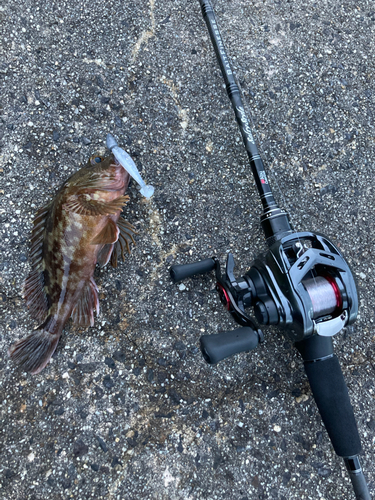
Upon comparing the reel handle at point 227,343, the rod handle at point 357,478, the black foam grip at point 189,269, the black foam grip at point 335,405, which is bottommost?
the rod handle at point 357,478

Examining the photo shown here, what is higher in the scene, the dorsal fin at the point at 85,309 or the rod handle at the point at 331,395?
the dorsal fin at the point at 85,309

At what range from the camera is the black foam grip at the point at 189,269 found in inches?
92.3

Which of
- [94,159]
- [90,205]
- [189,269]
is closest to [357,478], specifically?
[189,269]

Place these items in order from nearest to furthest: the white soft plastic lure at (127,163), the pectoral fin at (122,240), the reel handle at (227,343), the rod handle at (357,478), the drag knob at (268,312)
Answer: the reel handle at (227,343) → the drag knob at (268,312) → the rod handle at (357,478) → the white soft plastic lure at (127,163) → the pectoral fin at (122,240)

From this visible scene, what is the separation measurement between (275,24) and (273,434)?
324cm

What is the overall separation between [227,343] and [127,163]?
1.40 metres

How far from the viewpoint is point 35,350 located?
2428mm

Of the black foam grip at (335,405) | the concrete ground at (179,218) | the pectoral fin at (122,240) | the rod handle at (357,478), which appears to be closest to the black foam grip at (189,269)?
the concrete ground at (179,218)

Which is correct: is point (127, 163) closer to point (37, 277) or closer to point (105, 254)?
point (105, 254)

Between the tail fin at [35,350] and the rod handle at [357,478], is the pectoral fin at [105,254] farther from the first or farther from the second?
the rod handle at [357,478]

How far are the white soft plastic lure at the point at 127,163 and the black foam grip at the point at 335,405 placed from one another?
155cm

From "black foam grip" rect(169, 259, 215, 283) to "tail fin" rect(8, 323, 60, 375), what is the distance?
927 millimetres

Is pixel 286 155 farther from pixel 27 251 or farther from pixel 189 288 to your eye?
pixel 27 251

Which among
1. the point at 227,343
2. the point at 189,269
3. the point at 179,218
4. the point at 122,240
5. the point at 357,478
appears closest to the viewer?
the point at 227,343
